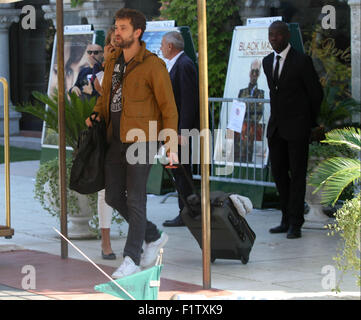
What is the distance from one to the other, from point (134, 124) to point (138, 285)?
1859 millimetres

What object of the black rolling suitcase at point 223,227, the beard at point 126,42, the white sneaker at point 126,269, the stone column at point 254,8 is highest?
the stone column at point 254,8

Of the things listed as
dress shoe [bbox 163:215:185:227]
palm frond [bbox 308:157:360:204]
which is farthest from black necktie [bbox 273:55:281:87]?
palm frond [bbox 308:157:360:204]

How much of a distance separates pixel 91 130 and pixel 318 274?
2.00m

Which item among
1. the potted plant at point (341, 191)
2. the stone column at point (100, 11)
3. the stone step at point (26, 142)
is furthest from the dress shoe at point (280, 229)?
the stone step at point (26, 142)

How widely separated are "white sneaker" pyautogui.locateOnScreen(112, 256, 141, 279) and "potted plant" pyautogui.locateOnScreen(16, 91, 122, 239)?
1436mm

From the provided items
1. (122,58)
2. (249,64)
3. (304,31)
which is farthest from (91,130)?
(304,31)

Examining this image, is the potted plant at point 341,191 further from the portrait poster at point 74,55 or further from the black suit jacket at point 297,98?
the portrait poster at point 74,55

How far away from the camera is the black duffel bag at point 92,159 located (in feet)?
22.2

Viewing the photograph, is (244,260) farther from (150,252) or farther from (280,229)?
(280,229)

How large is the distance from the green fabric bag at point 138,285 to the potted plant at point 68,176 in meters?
3.04

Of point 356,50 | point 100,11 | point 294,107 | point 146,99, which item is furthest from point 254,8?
point 146,99

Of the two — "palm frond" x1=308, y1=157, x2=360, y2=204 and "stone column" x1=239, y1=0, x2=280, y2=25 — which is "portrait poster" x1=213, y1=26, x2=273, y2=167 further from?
"palm frond" x1=308, y1=157, x2=360, y2=204

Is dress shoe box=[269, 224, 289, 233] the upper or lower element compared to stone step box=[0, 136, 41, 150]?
upper

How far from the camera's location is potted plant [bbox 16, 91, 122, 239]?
26.1 ft
